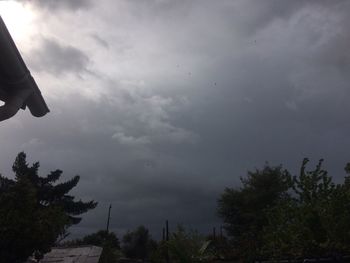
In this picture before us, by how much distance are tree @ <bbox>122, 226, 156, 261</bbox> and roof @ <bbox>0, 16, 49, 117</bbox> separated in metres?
50.0

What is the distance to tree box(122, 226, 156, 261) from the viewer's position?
54.3 metres

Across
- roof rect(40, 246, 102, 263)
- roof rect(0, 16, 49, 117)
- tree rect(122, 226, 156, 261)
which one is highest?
tree rect(122, 226, 156, 261)

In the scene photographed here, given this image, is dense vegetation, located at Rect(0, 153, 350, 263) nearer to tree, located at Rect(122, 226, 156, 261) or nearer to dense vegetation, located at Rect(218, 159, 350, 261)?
dense vegetation, located at Rect(218, 159, 350, 261)

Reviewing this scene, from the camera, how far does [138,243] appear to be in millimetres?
55281

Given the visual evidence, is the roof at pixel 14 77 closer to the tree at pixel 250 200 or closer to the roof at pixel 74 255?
the roof at pixel 74 255

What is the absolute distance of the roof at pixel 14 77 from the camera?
16.0 ft

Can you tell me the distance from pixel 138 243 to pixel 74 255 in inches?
1269

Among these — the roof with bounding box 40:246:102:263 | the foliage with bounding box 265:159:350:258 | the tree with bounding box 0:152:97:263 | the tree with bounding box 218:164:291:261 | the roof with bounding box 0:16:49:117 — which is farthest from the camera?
the tree with bounding box 218:164:291:261

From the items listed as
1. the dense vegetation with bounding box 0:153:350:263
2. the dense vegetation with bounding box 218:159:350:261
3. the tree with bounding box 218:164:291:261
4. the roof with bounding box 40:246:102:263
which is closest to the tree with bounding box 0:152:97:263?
the dense vegetation with bounding box 0:153:350:263

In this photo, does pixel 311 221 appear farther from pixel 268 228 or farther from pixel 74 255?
pixel 74 255

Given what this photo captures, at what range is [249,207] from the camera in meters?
44.4

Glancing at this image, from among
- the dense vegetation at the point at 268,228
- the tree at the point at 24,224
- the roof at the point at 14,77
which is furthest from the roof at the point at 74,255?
the roof at the point at 14,77

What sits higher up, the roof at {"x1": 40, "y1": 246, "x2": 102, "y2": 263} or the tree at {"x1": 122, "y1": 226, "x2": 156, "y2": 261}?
the tree at {"x1": 122, "y1": 226, "x2": 156, "y2": 261}

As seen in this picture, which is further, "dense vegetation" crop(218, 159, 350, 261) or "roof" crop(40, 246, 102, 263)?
"roof" crop(40, 246, 102, 263)
